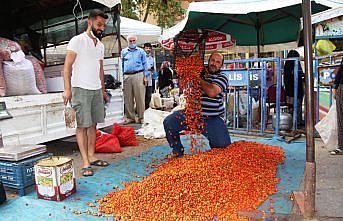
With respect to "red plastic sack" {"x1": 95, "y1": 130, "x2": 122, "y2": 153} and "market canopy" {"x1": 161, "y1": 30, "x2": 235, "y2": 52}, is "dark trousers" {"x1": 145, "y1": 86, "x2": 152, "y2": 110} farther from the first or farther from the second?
"red plastic sack" {"x1": 95, "y1": 130, "x2": 122, "y2": 153}

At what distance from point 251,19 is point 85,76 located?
132 inches

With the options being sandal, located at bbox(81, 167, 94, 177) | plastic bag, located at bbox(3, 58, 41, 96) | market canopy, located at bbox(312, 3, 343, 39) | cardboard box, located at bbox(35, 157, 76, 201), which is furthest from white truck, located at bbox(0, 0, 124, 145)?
market canopy, located at bbox(312, 3, 343, 39)

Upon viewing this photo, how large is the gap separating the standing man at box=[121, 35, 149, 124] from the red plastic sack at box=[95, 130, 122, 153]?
2.31 metres

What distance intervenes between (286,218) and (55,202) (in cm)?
197

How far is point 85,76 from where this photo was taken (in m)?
3.81

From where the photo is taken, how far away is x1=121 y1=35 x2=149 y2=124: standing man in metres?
7.23

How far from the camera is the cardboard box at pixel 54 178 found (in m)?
3.01

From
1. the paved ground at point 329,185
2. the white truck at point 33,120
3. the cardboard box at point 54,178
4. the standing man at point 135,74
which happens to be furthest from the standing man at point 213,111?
the standing man at point 135,74

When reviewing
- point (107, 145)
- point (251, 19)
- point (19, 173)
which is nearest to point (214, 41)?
point (251, 19)

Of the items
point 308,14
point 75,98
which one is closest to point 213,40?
point 75,98

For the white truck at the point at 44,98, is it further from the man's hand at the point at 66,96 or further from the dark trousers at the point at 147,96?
the dark trousers at the point at 147,96

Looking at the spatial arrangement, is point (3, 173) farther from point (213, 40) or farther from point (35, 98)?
point (213, 40)

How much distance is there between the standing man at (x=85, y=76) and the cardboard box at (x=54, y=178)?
668mm

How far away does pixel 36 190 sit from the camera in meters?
3.28
